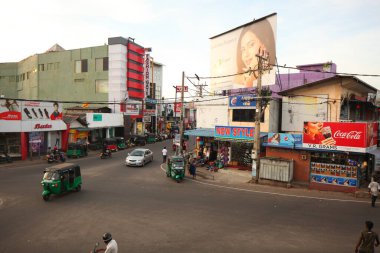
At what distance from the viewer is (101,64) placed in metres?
54.0

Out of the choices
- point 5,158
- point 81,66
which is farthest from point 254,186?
point 81,66

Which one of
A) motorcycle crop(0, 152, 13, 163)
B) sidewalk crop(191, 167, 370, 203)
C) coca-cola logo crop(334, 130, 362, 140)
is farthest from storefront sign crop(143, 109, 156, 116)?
coca-cola logo crop(334, 130, 362, 140)

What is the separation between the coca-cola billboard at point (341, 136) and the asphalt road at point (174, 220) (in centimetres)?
395

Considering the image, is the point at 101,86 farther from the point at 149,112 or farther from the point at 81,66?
the point at 149,112

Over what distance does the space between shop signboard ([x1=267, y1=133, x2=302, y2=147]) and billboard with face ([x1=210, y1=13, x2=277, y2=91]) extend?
17.2ft

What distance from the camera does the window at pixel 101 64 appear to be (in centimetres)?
5356

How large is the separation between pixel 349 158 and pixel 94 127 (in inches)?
1352

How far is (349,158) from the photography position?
62.1 ft

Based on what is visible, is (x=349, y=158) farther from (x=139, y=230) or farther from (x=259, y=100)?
(x=139, y=230)

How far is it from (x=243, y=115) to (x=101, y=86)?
35.7m

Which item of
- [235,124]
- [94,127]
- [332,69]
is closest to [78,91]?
[94,127]

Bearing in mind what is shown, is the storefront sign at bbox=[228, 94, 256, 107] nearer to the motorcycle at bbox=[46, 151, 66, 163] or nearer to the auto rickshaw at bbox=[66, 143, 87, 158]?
the motorcycle at bbox=[46, 151, 66, 163]

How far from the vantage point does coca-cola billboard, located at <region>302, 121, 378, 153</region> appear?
58.2 ft

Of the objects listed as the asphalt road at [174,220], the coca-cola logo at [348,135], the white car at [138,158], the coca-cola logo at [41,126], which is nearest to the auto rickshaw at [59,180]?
the asphalt road at [174,220]
